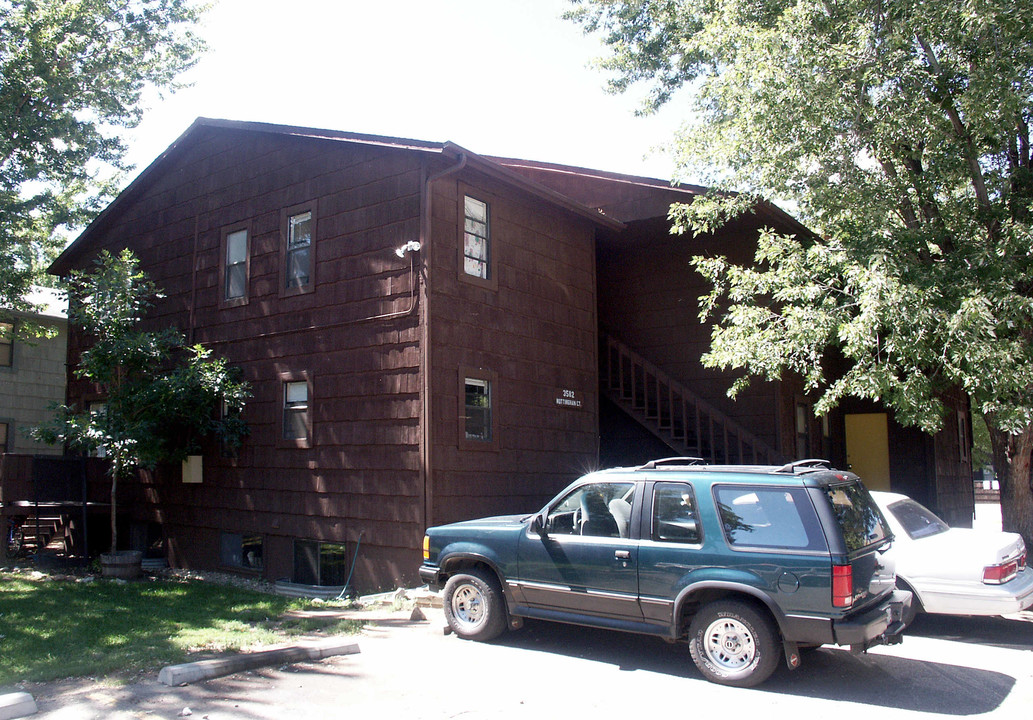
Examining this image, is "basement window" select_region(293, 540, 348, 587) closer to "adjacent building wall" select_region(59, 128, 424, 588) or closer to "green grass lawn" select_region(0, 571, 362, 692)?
"adjacent building wall" select_region(59, 128, 424, 588)

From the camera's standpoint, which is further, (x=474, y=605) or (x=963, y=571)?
(x=474, y=605)

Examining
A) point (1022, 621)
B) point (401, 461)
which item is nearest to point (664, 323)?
point (401, 461)

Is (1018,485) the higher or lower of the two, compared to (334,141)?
lower

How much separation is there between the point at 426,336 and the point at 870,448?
11908mm

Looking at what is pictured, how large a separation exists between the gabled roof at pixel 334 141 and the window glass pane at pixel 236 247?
1.86 meters

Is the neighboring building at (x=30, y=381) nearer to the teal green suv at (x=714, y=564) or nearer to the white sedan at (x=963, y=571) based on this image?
the teal green suv at (x=714, y=564)

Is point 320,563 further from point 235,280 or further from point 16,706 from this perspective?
point 16,706

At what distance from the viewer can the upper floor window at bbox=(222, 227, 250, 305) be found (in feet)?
46.6

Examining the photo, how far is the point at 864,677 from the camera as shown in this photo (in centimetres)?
662

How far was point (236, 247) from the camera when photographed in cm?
1446

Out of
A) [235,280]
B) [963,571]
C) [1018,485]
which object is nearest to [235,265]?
[235,280]

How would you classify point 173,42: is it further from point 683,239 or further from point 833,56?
point 833,56

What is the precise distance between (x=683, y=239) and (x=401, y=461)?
7487 millimetres

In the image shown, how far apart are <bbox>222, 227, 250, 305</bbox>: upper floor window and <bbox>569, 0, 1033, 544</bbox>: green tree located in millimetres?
8025
